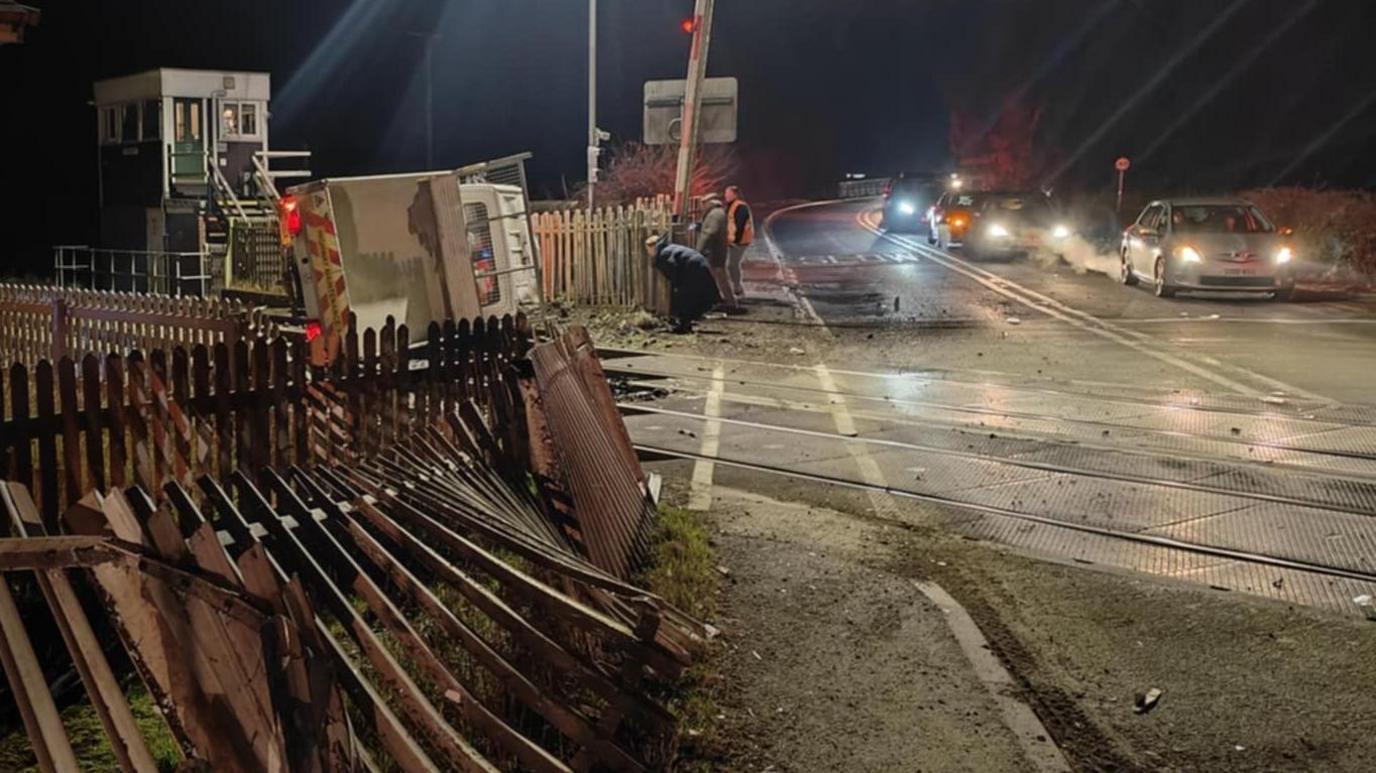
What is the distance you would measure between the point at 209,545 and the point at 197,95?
28993 millimetres

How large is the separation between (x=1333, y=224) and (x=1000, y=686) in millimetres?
24729

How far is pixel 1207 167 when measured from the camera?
54.4 m

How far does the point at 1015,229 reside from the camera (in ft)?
103

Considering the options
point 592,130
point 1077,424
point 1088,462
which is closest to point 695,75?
point 592,130

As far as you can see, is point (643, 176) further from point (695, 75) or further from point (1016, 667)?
point (1016, 667)

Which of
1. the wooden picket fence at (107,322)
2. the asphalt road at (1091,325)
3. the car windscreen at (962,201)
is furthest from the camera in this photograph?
the car windscreen at (962,201)

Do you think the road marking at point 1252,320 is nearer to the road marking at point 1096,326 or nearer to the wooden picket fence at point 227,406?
the road marking at point 1096,326

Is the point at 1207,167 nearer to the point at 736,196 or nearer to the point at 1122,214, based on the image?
the point at 1122,214

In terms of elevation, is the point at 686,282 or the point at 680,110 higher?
the point at 680,110

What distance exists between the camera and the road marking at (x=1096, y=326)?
43.9 ft

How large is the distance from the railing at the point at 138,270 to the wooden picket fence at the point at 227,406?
19423 mm

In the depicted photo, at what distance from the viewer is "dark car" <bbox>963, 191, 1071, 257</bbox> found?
31234mm

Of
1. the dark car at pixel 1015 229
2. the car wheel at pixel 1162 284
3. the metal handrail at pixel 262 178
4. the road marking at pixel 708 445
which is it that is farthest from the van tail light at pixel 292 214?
the dark car at pixel 1015 229

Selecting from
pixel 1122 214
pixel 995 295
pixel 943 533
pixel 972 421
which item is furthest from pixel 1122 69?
pixel 943 533
